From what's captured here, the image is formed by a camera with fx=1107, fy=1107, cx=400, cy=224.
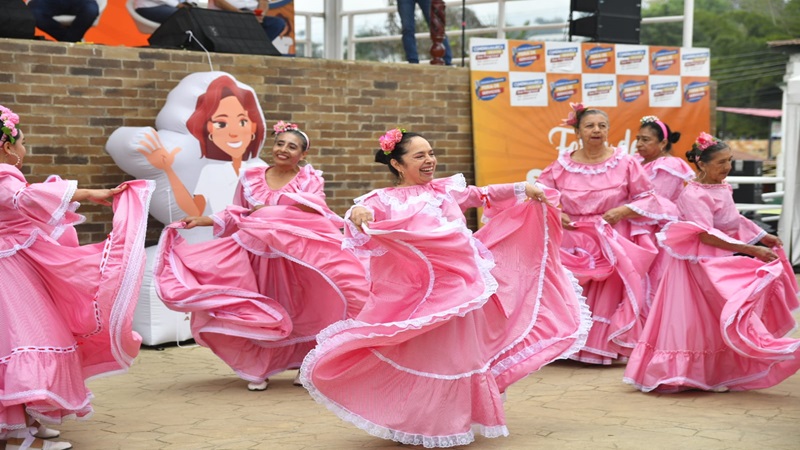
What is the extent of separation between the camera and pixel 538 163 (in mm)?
11781

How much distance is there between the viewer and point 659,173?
340 inches

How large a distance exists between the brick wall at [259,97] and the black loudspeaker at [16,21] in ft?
0.63

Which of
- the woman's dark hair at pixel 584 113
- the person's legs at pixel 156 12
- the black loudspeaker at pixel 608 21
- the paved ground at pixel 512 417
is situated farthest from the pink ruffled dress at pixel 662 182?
the person's legs at pixel 156 12

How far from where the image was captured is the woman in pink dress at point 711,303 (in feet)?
22.7

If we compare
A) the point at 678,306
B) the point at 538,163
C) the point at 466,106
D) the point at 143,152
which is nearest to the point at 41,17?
the point at 143,152

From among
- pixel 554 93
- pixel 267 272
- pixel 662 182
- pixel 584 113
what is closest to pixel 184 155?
pixel 267 272

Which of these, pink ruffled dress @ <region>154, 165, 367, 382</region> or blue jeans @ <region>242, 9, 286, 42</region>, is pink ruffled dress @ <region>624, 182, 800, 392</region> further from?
blue jeans @ <region>242, 9, 286, 42</region>

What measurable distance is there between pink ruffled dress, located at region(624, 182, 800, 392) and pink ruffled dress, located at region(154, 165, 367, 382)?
1.94 meters

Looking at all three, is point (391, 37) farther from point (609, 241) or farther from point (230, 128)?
point (609, 241)

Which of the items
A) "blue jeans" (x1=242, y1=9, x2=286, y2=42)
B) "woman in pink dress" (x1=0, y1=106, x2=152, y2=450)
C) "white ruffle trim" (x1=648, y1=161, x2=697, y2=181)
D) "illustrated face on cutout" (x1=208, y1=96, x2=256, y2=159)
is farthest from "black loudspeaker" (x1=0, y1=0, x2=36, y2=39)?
"white ruffle trim" (x1=648, y1=161, x2=697, y2=181)

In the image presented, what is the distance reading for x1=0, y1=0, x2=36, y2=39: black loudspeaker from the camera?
880 cm

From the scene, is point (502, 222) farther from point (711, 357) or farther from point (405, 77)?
point (405, 77)

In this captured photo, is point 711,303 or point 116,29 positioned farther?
point 116,29

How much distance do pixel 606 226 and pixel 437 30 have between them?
15.2 ft
